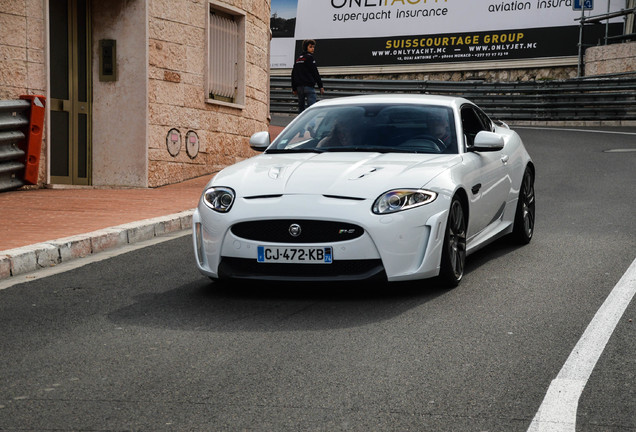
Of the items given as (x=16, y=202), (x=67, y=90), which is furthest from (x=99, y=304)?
(x=67, y=90)

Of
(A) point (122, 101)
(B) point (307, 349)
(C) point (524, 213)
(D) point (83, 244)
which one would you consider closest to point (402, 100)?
(C) point (524, 213)

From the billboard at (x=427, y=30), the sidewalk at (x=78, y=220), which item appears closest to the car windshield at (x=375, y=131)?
the sidewalk at (x=78, y=220)

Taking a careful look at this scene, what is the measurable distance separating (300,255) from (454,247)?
121cm

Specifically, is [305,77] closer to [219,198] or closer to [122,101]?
[122,101]

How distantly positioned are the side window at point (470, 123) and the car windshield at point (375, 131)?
0.33 meters

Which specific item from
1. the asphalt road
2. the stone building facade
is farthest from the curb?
the stone building facade

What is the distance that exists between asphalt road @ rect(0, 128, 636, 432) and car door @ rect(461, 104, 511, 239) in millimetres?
407

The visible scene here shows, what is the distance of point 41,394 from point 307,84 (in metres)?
17.1

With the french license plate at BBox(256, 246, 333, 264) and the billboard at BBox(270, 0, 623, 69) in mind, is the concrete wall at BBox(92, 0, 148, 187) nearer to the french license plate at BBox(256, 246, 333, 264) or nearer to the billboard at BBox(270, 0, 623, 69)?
the french license plate at BBox(256, 246, 333, 264)

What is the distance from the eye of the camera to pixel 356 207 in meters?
6.48

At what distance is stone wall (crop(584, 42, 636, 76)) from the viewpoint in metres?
31.7

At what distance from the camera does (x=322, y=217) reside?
6430 mm

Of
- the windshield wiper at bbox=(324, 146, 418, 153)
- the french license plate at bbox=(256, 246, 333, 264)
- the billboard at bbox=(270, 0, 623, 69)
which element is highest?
the billboard at bbox=(270, 0, 623, 69)

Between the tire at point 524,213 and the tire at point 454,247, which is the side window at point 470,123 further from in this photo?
the tire at point 454,247
